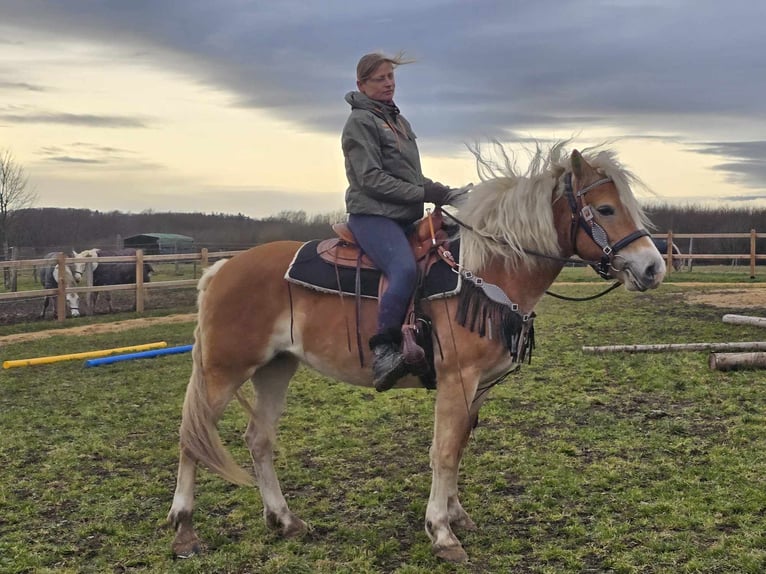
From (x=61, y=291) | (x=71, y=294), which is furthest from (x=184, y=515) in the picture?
(x=71, y=294)

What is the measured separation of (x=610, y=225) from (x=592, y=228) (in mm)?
92

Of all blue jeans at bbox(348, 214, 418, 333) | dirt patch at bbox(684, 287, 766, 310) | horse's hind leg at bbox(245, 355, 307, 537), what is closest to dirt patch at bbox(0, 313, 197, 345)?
horse's hind leg at bbox(245, 355, 307, 537)

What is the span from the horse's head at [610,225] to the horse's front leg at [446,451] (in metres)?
0.97

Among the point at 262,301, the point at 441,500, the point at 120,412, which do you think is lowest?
the point at 120,412

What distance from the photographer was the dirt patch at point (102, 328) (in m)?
12.5

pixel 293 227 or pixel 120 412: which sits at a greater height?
pixel 293 227

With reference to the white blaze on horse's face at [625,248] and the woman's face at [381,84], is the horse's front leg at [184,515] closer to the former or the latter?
the woman's face at [381,84]

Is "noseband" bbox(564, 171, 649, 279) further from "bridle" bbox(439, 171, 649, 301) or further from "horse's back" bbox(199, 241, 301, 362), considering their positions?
"horse's back" bbox(199, 241, 301, 362)

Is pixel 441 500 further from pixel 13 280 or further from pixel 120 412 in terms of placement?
pixel 13 280

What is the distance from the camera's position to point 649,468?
4703mm


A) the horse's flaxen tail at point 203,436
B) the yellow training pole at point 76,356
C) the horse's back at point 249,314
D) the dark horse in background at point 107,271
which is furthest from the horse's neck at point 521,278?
the dark horse in background at point 107,271

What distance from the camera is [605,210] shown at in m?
3.50

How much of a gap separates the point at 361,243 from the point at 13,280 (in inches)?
764

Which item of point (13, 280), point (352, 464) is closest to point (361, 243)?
point (352, 464)
